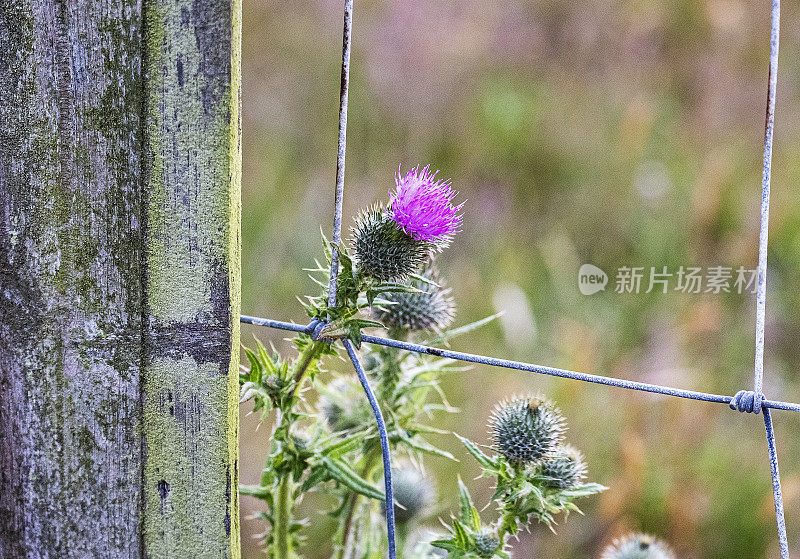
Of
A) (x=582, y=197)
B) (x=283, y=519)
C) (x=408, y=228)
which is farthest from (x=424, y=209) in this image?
(x=582, y=197)

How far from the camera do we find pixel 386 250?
1.42m

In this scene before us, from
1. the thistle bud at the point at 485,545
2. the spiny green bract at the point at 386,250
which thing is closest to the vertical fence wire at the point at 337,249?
the spiny green bract at the point at 386,250

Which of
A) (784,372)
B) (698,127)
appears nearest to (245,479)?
(784,372)

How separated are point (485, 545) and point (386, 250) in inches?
23.9

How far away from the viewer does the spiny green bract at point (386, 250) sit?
1404 millimetres

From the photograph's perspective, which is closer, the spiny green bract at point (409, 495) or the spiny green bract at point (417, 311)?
the spiny green bract at point (417, 311)

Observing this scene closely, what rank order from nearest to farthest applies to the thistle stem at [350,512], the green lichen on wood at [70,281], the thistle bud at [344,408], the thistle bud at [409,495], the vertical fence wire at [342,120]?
1. the green lichen on wood at [70,281]
2. the vertical fence wire at [342,120]
3. the thistle stem at [350,512]
4. the thistle bud at [344,408]
5. the thistle bud at [409,495]

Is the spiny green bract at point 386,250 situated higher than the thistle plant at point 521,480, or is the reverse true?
the spiny green bract at point 386,250

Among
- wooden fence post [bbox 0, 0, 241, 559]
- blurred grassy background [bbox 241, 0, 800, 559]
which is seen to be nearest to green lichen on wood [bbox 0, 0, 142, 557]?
wooden fence post [bbox 0, 0, 241, 559]

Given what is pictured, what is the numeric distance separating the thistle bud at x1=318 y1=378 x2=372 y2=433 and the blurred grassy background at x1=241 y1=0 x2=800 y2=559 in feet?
2.44

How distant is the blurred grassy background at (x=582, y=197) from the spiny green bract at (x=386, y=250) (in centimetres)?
128

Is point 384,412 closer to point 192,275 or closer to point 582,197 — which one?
point 192,275

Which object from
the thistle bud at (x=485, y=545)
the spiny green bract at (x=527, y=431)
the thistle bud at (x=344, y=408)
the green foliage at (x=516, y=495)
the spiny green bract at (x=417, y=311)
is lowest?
the thistle bud at (x=485, y=545)

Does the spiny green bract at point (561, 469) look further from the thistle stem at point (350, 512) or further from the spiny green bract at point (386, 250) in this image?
the spiny green bract at point (386, 250)
